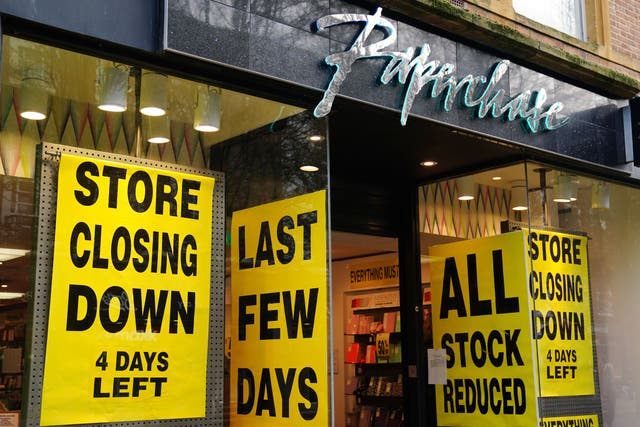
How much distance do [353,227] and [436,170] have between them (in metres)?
1.08

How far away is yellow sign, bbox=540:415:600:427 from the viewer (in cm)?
812

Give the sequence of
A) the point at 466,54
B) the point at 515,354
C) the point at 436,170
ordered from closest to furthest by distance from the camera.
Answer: the point at 466,54
the point at 515,354
the point at 436,170

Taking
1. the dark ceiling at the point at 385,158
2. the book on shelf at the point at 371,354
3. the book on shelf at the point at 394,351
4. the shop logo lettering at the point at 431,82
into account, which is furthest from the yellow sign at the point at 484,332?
the book on shelf at the point at 371,354

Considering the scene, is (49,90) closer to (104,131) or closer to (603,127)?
(104,131)

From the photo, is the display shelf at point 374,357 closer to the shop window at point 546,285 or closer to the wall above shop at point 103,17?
the shop window at point 546,285

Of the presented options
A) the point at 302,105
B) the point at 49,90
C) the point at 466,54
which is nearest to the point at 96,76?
the point at 49,90

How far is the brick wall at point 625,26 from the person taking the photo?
10.2 metres

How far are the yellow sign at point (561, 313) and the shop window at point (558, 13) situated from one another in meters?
2.54

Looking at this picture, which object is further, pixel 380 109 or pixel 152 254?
pixel 380 109

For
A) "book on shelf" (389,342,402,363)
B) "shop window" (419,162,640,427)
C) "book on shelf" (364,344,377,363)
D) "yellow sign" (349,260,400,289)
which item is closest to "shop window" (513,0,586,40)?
"shop window" (419,162,640,427)

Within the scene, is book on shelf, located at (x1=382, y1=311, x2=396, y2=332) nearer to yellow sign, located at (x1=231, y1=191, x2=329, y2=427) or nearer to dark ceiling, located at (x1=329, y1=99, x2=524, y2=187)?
dark ceiling, located at (x1=329, y1=99, x2=524, y2=187)

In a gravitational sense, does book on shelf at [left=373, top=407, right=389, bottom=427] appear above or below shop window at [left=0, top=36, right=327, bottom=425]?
below

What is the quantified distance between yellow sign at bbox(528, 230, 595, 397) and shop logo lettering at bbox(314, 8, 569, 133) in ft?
4.19

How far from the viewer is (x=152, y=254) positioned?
5.68 metres
